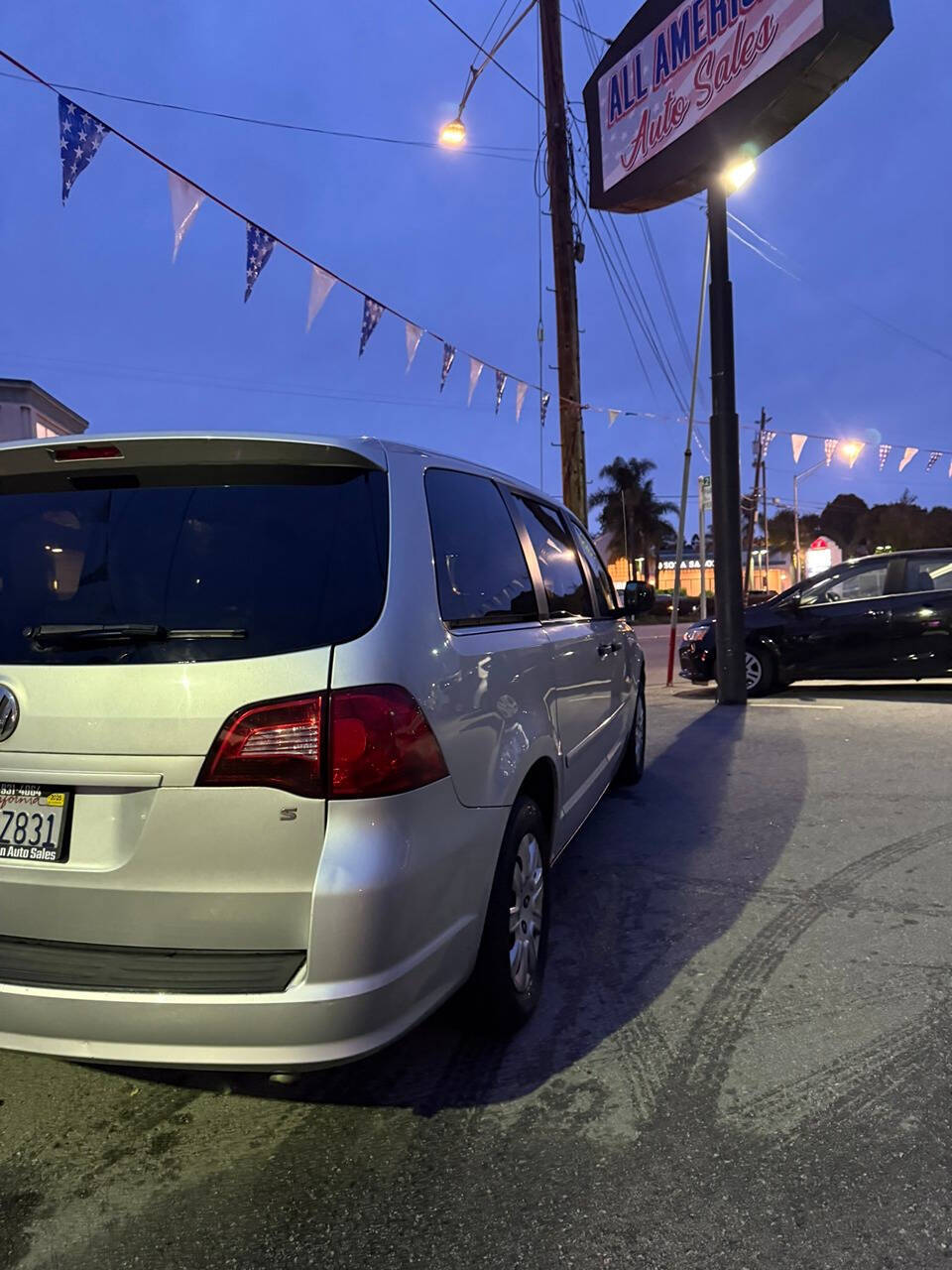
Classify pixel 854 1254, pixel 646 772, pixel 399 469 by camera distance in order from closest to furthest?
pixel 854 1254
pixel 399 469
pixel 646 772

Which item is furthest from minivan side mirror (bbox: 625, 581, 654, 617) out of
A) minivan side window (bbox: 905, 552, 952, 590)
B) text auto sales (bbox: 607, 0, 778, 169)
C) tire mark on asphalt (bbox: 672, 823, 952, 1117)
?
text auto sales (bbox: 607, 0, 778, 169)

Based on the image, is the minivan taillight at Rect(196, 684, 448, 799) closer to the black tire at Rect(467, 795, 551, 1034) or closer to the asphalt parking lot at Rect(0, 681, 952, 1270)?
the black tire at Rect(467, 795, 551, 1034)

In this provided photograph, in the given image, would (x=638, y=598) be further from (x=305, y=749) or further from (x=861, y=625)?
(x=861, y=625)

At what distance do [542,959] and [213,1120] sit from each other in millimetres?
1213

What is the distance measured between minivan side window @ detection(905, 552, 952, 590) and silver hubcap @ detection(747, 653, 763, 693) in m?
1.83

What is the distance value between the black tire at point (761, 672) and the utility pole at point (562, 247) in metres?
3.54

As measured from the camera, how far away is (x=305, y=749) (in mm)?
2115

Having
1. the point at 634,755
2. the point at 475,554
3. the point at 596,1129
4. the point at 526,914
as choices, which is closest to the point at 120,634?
the point at 475,554

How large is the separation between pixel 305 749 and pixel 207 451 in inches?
36.2

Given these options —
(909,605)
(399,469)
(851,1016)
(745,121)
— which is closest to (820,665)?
(909,605)

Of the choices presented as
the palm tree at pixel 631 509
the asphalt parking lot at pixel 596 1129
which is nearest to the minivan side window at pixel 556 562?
the asphalt parking lot at pixel 596 1129

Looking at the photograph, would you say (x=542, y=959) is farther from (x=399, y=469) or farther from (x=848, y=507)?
(x=848, y=507)

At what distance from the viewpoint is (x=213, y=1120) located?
2.50 m

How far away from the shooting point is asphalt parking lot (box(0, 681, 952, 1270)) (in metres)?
2.03
